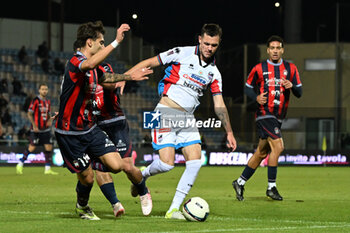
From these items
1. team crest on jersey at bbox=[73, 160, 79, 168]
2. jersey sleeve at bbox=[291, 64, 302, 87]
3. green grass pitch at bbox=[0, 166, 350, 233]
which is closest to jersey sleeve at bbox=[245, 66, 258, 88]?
jersey sleeve at bbox=[291, 64, 302, 87]

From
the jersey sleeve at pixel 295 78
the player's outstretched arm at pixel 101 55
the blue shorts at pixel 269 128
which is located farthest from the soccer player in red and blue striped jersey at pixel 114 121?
the jersey sleeve at pixel 295 78

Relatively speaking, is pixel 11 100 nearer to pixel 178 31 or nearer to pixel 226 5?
pixel 178 31

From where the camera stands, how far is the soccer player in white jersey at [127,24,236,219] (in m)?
7.96

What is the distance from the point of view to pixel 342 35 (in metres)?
38.9

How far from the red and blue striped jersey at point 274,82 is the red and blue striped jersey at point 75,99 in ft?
13.3

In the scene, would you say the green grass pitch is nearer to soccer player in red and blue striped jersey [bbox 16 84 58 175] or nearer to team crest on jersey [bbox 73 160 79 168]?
team crest on jersey [bbox 73 160 79 168]

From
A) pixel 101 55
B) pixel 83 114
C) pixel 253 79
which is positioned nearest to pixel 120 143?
pixel 83 114

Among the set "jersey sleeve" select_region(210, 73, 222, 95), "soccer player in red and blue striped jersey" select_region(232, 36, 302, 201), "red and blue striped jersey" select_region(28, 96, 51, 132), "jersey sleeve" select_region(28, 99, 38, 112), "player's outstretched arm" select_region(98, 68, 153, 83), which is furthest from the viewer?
"red and blue striped jersey" select_region(28, 96, 51, 132)

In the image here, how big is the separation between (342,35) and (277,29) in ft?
12.4

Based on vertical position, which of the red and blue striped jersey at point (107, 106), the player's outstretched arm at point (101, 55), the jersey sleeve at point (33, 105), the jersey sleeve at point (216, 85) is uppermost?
the player's outstretched arm at point (101, 55)

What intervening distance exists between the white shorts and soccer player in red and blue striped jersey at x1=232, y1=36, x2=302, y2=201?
2.71 metres

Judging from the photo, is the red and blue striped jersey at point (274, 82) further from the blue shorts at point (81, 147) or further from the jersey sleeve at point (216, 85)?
the blue shorts at point (81, 147)

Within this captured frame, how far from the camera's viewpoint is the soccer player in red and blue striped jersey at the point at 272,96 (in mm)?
10562

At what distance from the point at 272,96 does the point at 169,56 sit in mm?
3096
